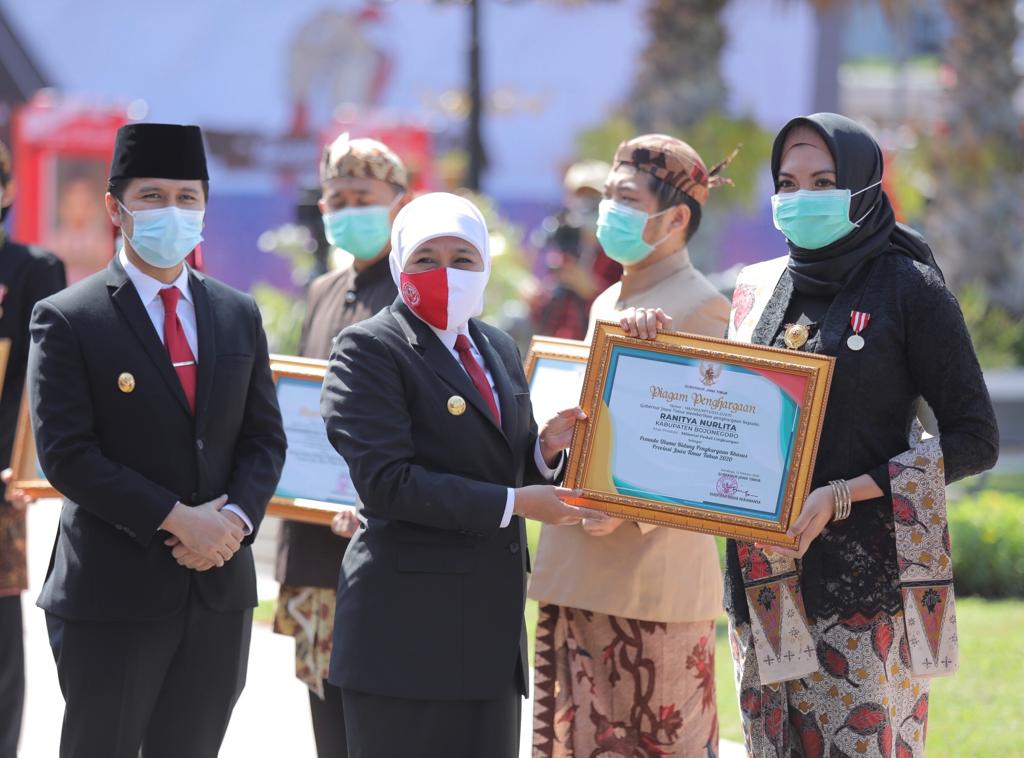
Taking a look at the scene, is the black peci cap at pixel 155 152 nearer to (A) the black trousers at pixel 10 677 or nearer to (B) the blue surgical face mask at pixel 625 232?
(B) the blue surgical face mask at pixel 625 232

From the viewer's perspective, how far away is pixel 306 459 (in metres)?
4.95

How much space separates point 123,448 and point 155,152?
86 cm

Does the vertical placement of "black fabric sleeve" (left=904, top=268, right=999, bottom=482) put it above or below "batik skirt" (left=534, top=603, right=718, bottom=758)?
above

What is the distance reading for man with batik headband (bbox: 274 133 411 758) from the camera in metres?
4.96

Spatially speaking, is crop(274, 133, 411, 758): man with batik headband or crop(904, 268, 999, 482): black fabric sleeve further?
crop(274, 133, 411, 758): man with batik headband

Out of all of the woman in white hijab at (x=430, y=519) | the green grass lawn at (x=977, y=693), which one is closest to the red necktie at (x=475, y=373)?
the woman in white hijab at (x=430, y=519)

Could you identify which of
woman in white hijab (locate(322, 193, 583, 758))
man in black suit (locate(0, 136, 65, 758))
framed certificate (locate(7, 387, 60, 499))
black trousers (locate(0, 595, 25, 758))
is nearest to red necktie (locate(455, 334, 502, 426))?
woman in white hijab (locate(322, 193, 583, 758))

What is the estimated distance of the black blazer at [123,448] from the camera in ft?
12.2

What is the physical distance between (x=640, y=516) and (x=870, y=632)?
674mm

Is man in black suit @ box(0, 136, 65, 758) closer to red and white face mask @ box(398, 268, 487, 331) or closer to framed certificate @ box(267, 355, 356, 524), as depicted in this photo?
framed certificate @ box(267, 355, 356, 524)

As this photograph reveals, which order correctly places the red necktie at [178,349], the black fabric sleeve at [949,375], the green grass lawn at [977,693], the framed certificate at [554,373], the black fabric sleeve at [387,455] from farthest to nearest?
the green grass lawn at [977,693] < the framed certificate at [554,373] < the red necktie at [178,349] < the black fabric sleeve at [949,375] < the black fabric sleeve at [387,455]

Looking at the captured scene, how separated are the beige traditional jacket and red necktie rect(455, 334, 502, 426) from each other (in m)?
0.88

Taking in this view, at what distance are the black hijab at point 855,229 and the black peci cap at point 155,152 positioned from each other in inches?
66.4

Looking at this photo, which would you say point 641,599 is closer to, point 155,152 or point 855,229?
point 855,229
